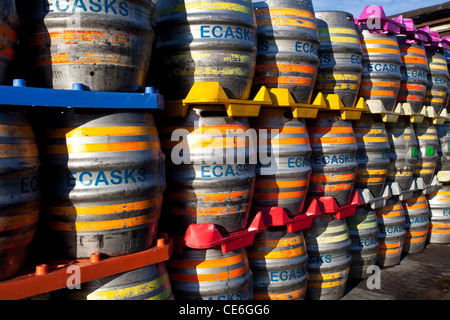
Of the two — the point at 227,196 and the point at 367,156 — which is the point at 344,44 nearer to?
the point at 367,156

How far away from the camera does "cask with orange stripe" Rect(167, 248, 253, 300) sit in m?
3.70

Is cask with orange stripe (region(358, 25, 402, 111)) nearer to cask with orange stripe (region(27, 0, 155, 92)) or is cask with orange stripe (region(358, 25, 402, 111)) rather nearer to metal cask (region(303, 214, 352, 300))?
metal cask (region(303, 214, 352, 300))

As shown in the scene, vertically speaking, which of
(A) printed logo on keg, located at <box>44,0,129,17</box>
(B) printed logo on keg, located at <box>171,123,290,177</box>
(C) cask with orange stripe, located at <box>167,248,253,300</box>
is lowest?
(C) cask with orange stripe, located at <box>167,248,253,300</box>

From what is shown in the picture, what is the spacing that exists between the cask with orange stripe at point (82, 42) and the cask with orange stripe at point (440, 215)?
21.2 ft

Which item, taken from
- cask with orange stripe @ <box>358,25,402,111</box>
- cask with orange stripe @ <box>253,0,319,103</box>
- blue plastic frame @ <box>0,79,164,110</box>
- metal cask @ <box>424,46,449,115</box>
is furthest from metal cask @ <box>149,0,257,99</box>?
metal cask @ <box>424,46,449,115</box>

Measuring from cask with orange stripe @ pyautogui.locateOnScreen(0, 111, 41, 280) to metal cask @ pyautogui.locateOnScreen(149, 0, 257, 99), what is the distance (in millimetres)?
1376

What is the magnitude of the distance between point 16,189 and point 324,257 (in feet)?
11.5

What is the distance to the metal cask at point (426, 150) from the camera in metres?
7.10

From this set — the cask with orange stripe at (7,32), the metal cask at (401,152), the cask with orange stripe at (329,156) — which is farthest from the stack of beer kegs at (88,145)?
the metal cask at (401,152)

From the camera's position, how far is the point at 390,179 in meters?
6.49

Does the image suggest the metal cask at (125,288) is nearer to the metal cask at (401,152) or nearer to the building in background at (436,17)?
the metal cask at (401,152)

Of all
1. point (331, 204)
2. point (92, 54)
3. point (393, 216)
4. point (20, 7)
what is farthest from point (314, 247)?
point (20, 7)

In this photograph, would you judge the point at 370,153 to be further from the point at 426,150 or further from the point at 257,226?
the point at 257,226

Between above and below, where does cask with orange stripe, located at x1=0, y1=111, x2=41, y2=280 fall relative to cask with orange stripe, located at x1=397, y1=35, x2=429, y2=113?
below
